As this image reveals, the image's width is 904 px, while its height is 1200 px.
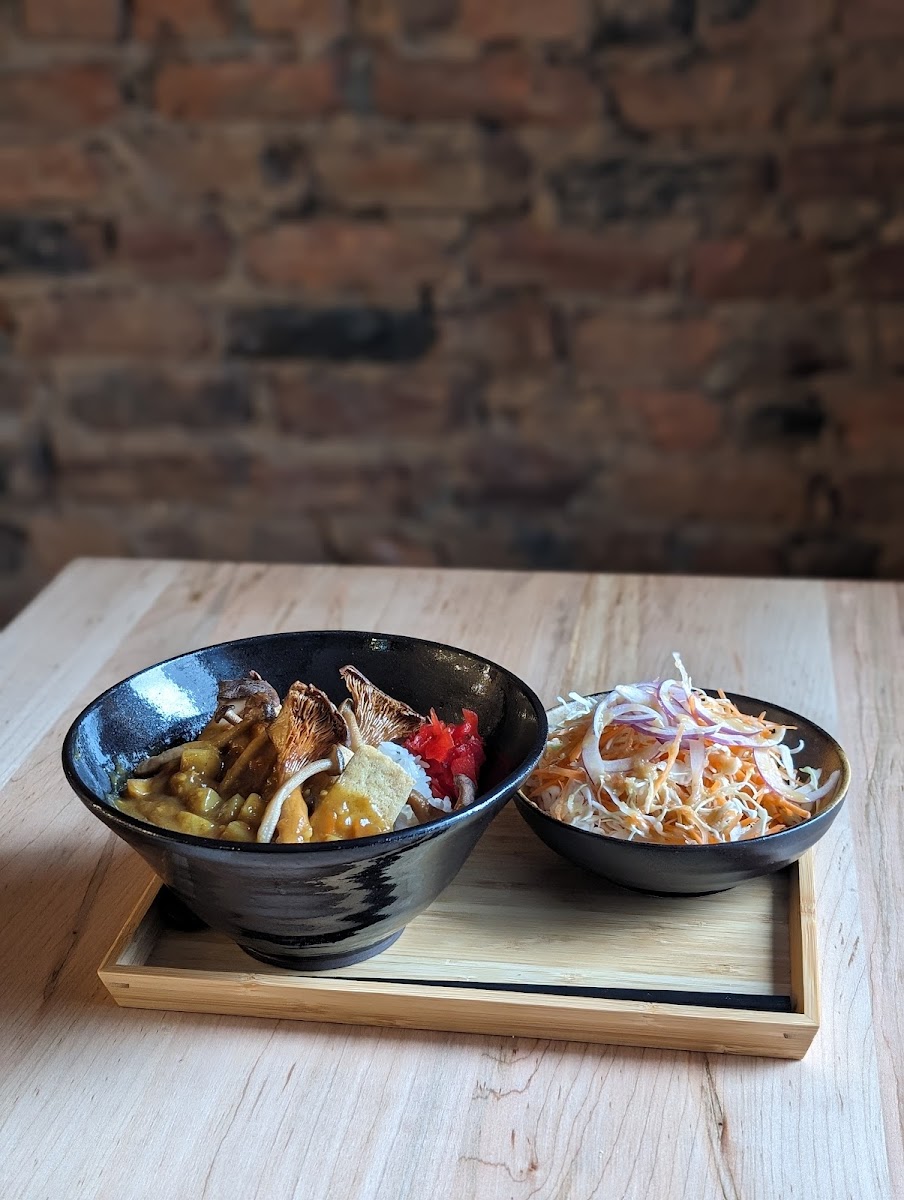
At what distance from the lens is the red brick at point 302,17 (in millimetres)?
2176

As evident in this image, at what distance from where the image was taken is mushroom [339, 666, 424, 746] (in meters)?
0.89

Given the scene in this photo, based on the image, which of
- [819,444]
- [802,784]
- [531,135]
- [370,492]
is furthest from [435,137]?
[802,784]

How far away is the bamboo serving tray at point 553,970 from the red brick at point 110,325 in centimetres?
170

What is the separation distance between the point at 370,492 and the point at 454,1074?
1785 mm

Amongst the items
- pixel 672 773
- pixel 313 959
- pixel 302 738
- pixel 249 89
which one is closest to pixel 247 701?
pixel 302 738

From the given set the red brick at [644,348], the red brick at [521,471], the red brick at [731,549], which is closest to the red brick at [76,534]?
the red brick at [521,471]

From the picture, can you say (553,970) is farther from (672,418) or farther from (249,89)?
(249,89)

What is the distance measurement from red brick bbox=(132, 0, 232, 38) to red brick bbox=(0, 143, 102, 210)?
253 millimetres

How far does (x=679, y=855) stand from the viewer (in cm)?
84

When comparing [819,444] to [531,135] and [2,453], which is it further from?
[2,453]

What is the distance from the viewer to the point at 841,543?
94.3 inches

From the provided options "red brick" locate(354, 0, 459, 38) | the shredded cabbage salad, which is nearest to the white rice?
the shredded cabbage salad

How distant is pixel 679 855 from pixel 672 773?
0.09 meters

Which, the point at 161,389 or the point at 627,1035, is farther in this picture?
the point at 161,389
